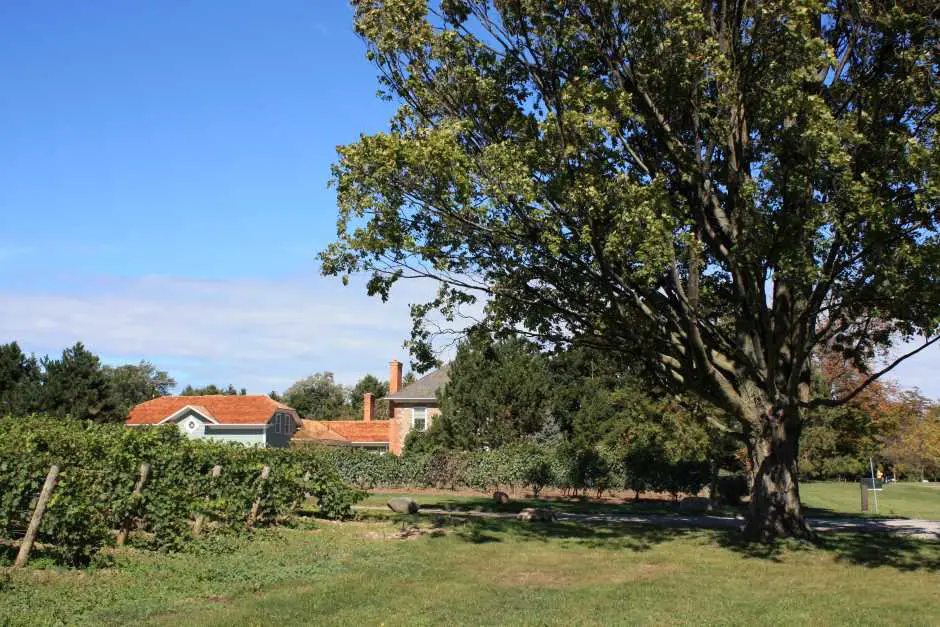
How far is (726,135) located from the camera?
15070 mm

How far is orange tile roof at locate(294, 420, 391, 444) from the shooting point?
56.5m

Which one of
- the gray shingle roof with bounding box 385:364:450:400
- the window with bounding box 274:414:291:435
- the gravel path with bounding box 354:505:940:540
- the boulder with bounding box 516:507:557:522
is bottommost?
the gravel path with bounding box 354:505:940:540

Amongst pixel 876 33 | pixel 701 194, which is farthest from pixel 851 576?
pixel 876 33

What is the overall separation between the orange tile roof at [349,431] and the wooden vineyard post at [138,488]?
42611 millimetres

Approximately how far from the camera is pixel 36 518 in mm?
10266

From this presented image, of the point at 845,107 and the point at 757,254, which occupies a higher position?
the point at 845,107

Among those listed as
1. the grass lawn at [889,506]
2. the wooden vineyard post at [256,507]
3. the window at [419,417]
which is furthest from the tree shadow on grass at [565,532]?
the window at [419,417]

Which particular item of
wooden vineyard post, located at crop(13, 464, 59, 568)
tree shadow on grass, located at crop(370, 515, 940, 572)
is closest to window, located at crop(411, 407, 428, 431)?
tree shadow on grass, located at crop(370, 515, 940, 572)

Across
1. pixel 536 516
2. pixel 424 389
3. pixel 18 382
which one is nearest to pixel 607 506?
pixel 536 516

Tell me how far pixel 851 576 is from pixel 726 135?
27.0 feet

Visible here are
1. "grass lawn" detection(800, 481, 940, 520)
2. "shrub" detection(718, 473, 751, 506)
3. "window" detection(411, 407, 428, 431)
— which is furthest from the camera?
"window" detection(411, 407, 428, 431)

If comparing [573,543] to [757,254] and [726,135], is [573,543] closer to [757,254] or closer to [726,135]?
[757,254]

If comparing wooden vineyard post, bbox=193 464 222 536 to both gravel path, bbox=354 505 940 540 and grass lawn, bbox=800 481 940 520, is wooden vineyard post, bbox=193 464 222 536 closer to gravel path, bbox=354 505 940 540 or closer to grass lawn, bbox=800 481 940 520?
gravel path, bbox=354 505 940 540

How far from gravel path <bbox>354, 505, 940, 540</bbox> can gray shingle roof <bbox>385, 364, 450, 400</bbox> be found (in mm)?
26735
